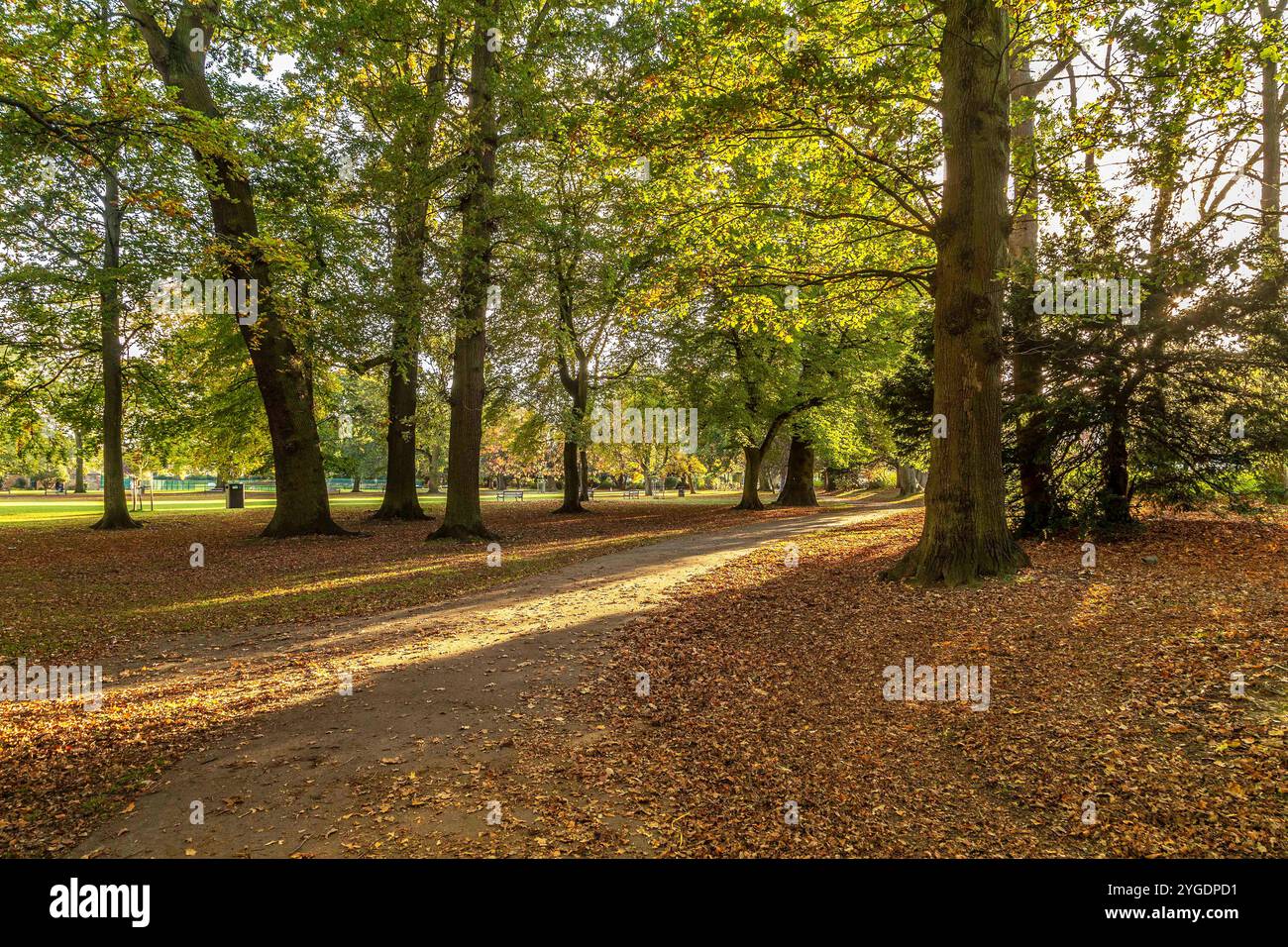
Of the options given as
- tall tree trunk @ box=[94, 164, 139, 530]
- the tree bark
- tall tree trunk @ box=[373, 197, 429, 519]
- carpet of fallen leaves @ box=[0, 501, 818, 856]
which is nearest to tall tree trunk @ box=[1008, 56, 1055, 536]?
the tree bark

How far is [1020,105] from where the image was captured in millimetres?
10516

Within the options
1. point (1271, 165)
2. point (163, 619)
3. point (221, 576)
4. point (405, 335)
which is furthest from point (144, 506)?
point (1271, 165)

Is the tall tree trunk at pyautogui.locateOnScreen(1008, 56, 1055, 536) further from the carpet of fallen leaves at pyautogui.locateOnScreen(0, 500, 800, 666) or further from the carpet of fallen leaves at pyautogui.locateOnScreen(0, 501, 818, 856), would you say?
the carpet of fallen leaves at pyautogui.locateOnScreen(0, 501, 818, 856)

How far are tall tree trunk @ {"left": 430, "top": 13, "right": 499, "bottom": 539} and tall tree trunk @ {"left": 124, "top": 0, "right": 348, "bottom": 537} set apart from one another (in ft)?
14.3

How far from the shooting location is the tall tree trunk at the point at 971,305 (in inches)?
342

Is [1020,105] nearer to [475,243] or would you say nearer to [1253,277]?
[1253,277]

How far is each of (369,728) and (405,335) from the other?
14615 millimetres

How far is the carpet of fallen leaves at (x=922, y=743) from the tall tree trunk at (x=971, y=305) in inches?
49.2

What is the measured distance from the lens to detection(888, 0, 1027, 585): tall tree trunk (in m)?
8.69

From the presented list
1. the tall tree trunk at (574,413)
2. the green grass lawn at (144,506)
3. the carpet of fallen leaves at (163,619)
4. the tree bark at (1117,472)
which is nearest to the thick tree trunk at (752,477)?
the carpet of fallen leaves at (163,619)

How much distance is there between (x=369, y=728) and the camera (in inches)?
198

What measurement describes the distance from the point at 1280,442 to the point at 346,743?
14481 millimetres

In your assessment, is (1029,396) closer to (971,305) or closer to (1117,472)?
(1117,472)

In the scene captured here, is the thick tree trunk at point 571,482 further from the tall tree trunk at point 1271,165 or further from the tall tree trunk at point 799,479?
the tall tree trunk at point 1271,165
